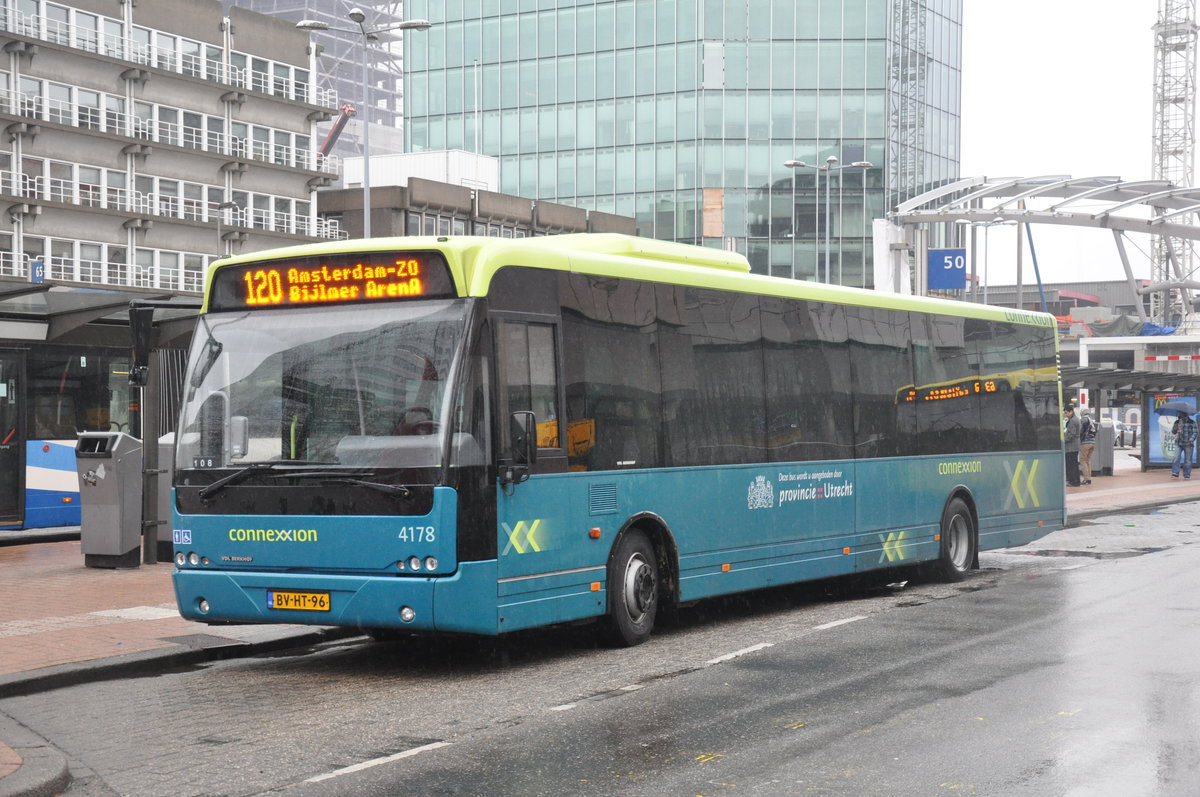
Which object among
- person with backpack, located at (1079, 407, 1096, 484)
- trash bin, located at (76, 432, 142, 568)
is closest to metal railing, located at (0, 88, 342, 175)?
person with backpack, located at (1079, 407, 1096, 484)

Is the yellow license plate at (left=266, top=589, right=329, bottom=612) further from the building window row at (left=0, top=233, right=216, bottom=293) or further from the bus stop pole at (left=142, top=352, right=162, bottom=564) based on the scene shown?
the building window row at (left=0, top=233, right=216, bottom=293)

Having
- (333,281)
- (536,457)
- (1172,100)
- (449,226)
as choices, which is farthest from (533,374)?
(1172,100)

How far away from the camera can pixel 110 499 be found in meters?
16.4

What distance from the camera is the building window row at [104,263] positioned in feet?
191

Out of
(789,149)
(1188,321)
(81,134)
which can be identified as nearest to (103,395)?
(81,134)

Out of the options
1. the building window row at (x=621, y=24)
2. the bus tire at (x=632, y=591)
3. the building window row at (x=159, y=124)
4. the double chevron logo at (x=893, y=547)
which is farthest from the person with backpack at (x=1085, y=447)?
the building window row at (x=159, y=124)

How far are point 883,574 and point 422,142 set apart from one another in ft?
222

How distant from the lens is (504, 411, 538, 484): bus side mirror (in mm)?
9828

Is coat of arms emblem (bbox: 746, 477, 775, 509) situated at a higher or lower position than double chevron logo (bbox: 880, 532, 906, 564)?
higher

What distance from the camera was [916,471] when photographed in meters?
15.3

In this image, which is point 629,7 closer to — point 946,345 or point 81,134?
point 81,134

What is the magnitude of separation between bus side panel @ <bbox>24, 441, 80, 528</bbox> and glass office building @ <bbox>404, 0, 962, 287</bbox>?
185 feet

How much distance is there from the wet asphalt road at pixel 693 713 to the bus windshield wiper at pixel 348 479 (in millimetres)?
1261

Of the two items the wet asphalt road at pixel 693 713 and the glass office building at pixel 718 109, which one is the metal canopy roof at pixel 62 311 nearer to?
the wet asphalt road at pixel 693 713
